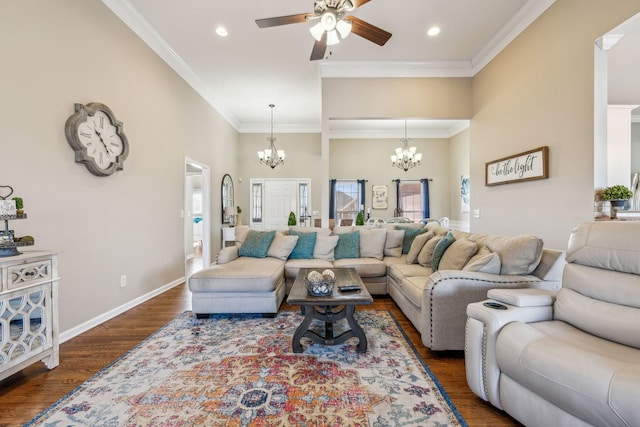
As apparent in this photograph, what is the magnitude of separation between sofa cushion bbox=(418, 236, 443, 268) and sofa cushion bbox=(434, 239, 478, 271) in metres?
0.40

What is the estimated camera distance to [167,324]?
2.96 metres

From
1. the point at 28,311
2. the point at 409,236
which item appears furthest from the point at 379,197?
the point at 28,311

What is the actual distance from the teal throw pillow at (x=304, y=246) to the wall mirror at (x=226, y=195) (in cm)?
317

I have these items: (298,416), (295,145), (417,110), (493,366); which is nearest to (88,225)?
(298,416)

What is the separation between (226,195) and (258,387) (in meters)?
5.55

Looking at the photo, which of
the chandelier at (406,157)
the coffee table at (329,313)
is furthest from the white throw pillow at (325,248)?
the chandelier at (406,157)

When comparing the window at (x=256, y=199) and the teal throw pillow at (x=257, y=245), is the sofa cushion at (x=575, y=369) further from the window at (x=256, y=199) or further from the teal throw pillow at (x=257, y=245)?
the window at (x=256, y=199)

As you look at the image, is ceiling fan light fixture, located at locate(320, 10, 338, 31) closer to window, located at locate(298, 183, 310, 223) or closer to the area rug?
the area rug

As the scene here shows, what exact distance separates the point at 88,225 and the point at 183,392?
2.02 meters

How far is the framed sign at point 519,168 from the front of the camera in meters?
3.18

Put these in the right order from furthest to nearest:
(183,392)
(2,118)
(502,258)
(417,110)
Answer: (417,110) < (502,258) < (2,118) < (183,392)

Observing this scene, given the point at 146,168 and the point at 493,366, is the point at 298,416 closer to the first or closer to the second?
the point at 493,366

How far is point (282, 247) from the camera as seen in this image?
4066 millimetres

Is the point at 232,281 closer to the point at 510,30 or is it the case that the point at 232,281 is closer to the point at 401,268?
the point at 401,268
